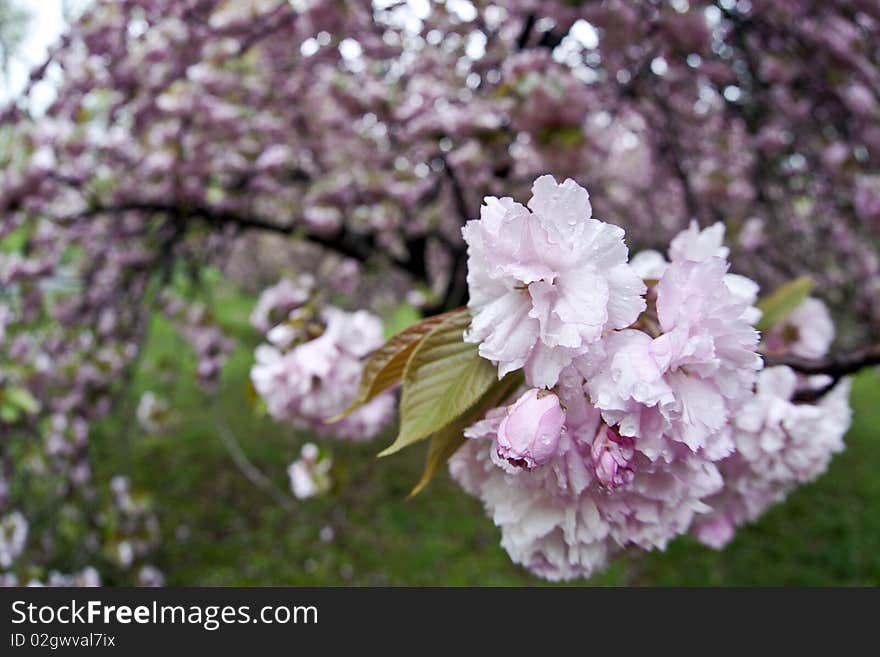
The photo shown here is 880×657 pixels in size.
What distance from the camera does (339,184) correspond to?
2832 millimetres

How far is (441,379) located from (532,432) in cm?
13

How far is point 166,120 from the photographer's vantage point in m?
2.58

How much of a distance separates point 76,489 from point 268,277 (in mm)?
7523

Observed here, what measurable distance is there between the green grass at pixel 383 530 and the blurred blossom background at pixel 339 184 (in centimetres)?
3

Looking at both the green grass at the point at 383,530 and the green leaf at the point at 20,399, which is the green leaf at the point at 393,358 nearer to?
the green leaf at the point at 20,399

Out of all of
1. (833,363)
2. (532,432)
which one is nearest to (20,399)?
(532,432)

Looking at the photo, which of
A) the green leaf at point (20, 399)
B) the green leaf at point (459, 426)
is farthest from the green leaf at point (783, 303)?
the green leaf at point (20, 399)

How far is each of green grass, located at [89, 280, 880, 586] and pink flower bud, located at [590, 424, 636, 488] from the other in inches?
77.8

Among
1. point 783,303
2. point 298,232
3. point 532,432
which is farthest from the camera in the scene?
point 298,232

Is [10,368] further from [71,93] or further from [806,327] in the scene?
[806,327]

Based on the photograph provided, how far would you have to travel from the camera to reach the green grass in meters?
3.36

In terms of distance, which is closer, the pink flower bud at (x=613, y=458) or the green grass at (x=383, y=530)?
A: the pink flower bud at (x=613, y=458)

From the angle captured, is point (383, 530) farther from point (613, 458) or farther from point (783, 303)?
point (613, 458)

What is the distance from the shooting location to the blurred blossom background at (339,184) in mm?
1666
